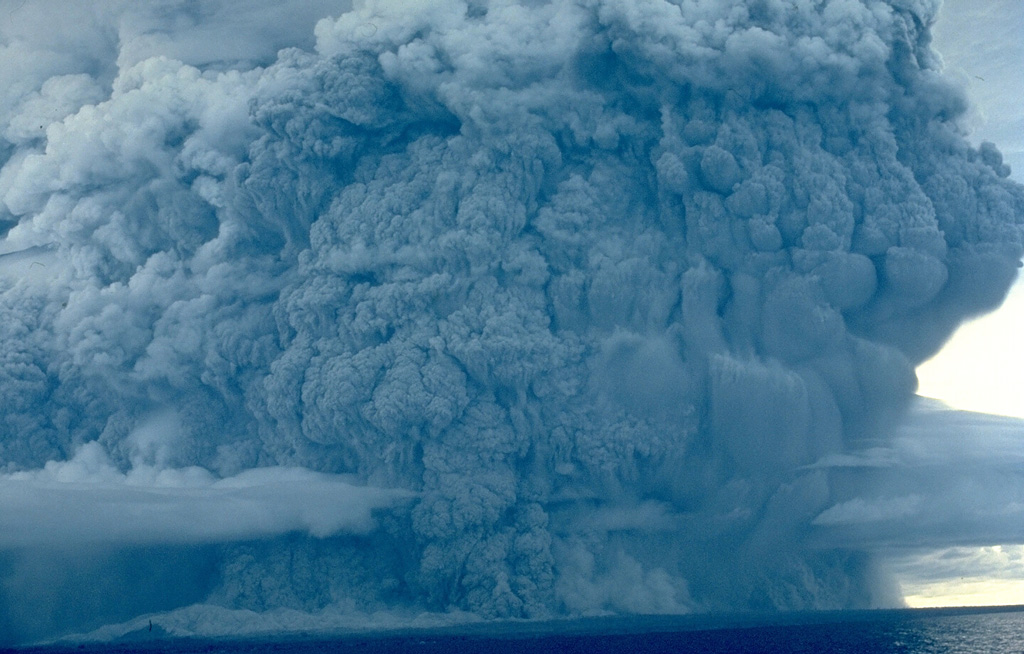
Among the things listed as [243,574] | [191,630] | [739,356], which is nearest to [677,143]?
[739,356]

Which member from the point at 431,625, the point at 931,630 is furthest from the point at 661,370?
the point at 931,630

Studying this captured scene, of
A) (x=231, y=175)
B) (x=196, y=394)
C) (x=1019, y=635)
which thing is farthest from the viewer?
(x=1019, y=635)

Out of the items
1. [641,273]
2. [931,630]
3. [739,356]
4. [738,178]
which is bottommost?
[931,630]

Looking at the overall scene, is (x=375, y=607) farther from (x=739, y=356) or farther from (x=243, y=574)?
(x=739, y=356)

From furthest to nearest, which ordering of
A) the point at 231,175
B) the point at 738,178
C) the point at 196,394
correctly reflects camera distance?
the point at 196,394 < the point at 231,175 < the point at 738,178

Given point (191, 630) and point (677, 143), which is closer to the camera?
point (677, 143)

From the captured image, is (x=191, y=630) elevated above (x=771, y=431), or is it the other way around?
(x=771, y=431)
